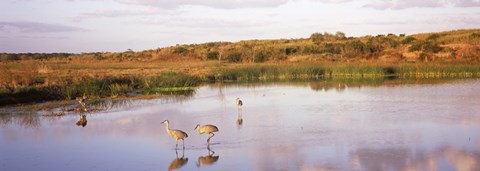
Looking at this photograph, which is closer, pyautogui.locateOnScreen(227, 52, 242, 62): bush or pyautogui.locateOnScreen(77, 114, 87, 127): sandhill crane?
pyautogui.locateOnScreen(77, 114, 87, 127): sandhill crane

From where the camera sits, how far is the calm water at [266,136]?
9.83 meters

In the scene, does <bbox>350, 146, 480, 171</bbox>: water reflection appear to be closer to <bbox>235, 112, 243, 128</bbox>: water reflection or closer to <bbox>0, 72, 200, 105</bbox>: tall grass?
<bbox>235, 112, 243, 128</bbox>: water reflection

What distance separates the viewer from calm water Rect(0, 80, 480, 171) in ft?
32.2

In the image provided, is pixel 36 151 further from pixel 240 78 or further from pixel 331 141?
pixel 240 78

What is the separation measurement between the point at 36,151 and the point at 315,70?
23.9m

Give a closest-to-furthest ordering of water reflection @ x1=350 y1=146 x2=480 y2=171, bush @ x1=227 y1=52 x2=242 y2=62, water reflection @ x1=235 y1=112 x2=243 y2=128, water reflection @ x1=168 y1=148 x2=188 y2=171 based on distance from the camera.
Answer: water reflection @ x1=350 y1=146 x2=480 y2=171 < water reflection @ x1=168 y1=148 x2=188 y2=171 < water reflection @ x1=235 y1=112 x2=243 y2=128 < bush @ x1=227 y1=52 x2=242 y2=62

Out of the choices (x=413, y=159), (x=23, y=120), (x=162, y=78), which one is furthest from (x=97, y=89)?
(x=413, y=159)

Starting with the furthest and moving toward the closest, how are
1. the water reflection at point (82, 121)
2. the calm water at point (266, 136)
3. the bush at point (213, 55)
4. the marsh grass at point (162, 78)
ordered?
1. the bush at point (213, 55)
2. the marsh grass at point (162, 78)
3. the water reflection at point (82, 121)
4. the calm water at point (266, 136)

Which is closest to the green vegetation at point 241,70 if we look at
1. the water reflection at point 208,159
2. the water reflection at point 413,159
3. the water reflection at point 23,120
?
the water reflection at point 23,120

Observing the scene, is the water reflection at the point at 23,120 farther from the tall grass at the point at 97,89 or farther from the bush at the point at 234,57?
the bush at the point at 234,57

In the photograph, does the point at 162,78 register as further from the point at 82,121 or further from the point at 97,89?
the point at 82,121

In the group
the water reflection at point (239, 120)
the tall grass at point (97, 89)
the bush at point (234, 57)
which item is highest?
the bush at point (234, 57)

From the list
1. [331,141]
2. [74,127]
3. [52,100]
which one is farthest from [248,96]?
[331,141]

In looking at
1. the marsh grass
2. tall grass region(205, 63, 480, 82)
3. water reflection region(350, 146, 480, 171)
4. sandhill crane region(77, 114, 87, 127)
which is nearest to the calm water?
water reflection region(350, 146, 480, 171)
